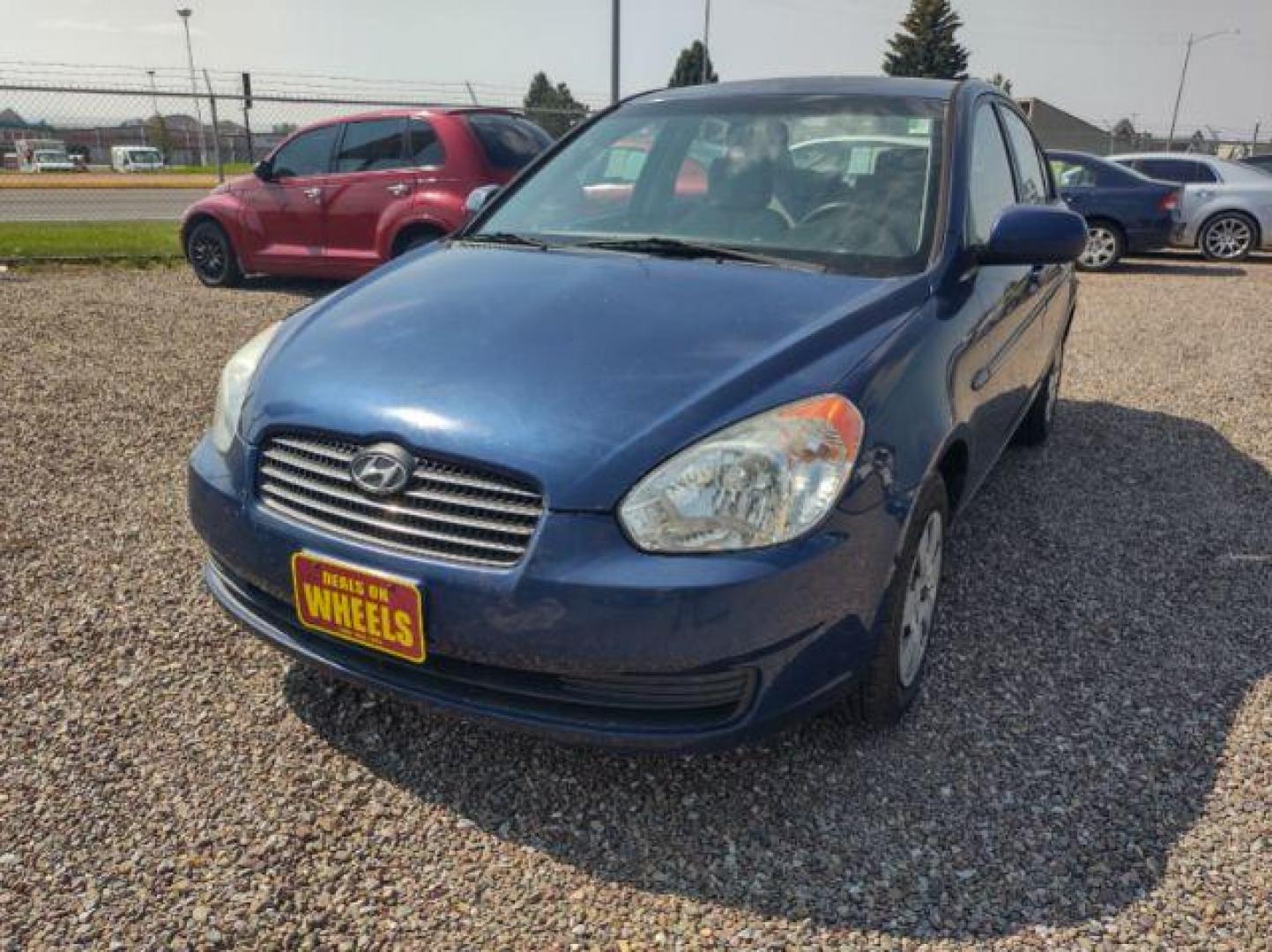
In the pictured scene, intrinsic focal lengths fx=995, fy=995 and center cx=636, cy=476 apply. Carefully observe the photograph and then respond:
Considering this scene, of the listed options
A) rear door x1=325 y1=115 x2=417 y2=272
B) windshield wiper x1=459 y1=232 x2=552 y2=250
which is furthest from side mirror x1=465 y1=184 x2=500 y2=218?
rear door x1=325 y1=115 x2=417 y2=272

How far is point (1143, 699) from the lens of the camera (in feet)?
8.82

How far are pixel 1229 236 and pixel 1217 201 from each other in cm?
54

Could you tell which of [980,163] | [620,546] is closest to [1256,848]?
[620,546]

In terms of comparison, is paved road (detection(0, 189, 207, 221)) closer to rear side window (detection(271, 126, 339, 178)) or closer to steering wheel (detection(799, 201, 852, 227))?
rear side window (detection(271, 126, 339, 178))

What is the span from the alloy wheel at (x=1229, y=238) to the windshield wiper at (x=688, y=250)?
12125 millimetres

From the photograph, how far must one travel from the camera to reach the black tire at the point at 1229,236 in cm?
1235

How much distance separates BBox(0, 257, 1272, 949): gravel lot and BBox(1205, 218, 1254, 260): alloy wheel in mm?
10684

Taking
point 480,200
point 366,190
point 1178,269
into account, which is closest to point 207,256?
point 366,190

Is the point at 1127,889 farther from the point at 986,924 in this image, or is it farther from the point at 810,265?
the point at 810,265

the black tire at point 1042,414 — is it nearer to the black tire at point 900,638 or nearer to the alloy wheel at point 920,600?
the alloy wheel at point 920,600

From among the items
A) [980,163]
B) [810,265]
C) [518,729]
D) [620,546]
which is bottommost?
[518,729]

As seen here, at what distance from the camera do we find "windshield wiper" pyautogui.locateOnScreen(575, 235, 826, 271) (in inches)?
108

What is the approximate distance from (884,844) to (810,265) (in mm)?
1483

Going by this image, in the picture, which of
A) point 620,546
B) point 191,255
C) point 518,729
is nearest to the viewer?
point 620,546
